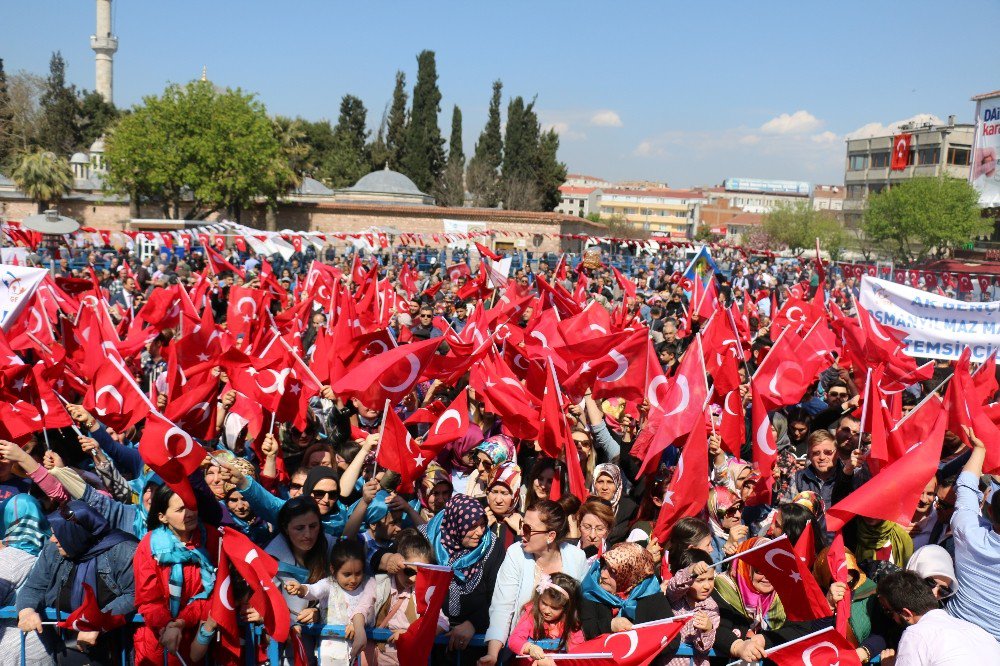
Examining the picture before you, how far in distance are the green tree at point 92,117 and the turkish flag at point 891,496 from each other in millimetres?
76723

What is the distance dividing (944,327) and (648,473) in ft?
19.3

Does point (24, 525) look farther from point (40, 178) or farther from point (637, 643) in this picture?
point (40, 178)

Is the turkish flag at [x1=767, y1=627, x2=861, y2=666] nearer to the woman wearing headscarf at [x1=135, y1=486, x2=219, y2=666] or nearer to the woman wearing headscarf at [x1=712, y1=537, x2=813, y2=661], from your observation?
the woman wearing headscarf at [x1=712, y1=537, x2=813, y2=661]

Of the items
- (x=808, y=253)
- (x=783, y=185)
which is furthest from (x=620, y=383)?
(x=783, y=185)

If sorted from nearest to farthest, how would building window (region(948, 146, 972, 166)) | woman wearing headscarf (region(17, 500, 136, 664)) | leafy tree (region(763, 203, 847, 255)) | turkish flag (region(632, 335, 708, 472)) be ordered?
1. woman wearing headscarf (region(17, 500, 136, 664))
2. turkish flag (region(632, 335, 708, 472))
3. building window (region(948, 146, 972, 166))
4. leafy tree (region(763, 203, 847, 255))

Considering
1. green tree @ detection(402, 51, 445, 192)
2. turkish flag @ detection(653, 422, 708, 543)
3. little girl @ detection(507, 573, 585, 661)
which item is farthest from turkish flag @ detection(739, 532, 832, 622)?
green tree @ detection(402, 51, 445, 192)

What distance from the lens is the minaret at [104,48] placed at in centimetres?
8206

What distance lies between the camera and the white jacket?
4152mm

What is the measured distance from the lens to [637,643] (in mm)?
3844

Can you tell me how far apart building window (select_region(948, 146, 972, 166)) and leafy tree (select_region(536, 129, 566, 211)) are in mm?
30872

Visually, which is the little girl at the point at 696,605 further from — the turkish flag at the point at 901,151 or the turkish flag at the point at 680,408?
the turkish flag at the point at 901,151

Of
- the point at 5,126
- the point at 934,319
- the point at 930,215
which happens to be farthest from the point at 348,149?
the point at 934,319

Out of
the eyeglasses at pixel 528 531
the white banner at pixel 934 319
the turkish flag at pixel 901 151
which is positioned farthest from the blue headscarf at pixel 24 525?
the turkish flag at pixel 901 151

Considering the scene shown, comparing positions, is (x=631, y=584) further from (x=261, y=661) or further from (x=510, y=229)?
(x=510, y=229)
